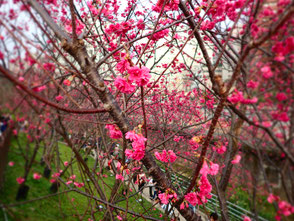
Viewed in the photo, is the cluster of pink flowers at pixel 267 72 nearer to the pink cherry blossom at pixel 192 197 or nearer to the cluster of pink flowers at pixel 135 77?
the cluster of pink flowers at pixel 135 77

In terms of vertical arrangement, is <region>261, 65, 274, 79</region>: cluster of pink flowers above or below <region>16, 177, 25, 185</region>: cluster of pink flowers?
above

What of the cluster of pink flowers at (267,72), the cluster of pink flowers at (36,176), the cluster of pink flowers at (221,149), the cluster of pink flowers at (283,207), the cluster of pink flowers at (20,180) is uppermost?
the cluster of pink flowers at (267,72)

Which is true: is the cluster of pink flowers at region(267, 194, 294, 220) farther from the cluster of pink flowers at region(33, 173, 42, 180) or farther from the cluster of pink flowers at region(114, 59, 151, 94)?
the cluster of pink flowers at region(33, 173, 42, 180)

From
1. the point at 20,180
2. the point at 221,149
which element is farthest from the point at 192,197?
the point at 20,180

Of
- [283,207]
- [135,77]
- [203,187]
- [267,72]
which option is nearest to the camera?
[283,207]

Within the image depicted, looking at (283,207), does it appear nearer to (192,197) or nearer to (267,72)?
(192,197)

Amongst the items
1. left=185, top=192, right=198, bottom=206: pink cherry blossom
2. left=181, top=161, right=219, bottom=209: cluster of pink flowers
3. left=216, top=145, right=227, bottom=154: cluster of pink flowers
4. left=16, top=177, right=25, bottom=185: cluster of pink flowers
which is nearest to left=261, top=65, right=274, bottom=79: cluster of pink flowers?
left=216, top=145, right=227, bottom=154: cluster of pink flowers

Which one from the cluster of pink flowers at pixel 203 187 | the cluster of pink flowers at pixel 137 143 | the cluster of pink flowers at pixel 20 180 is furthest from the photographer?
the cluster of pink flowers at pixel 137 143

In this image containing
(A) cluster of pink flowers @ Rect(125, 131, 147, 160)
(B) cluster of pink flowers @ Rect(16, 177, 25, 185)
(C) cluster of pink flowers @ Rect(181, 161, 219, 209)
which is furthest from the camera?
(A) cluster of pink flowers @ Rect(125, 131, 147, 160)

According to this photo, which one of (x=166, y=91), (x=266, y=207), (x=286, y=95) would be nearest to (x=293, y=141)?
(x=286, y=95)

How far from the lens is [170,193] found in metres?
1.32

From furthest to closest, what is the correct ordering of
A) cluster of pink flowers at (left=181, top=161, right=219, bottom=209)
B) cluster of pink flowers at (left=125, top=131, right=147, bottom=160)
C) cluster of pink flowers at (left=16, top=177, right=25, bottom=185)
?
cluster of pink flowers at (left=125, top=131, right=147, bottom=160) < cluster of pink flowers at (left=181, top=161, right=219, bottom=209) < cluster of pink flowers at (left=16, top=177, right=25, bottom=185)

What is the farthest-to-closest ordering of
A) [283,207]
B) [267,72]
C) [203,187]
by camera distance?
[267,72] < [203,187] < [283,207]

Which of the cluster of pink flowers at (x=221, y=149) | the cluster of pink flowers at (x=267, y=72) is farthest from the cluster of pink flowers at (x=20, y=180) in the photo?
the cluster of pink flowers at (x=267, y=72)
